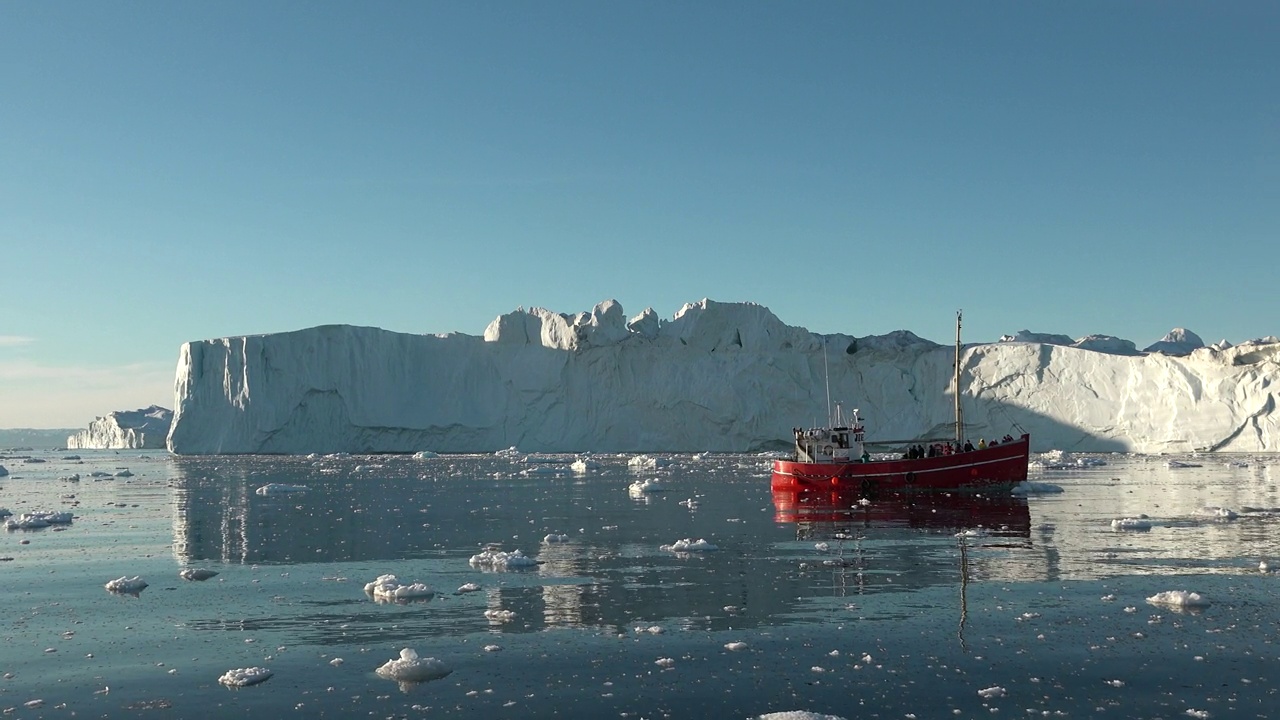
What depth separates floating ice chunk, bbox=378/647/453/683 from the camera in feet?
21.3

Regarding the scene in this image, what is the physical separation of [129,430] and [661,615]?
7765 cm

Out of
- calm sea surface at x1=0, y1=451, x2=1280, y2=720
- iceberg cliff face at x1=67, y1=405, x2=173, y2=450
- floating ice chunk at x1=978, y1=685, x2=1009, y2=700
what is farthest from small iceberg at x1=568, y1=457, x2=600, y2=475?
iceberg cliff face at x1=67, y1=405, x2=173, y2=450

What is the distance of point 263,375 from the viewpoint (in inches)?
1797

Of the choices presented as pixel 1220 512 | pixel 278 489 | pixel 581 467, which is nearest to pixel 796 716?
pixel 1220 512

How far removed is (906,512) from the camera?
57.9 ft

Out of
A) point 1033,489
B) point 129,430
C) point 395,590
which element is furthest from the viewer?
point 129,430

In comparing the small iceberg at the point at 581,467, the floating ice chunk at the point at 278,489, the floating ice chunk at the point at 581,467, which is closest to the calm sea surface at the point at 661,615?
the floating ice chunk at the point at 278,489

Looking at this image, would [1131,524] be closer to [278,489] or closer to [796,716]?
[796,716]

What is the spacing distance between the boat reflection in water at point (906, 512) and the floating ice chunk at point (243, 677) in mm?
8838

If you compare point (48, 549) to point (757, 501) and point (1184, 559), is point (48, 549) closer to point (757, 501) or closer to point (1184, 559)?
point (757, 501)

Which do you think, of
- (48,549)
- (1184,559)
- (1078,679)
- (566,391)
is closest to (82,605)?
(48,549)

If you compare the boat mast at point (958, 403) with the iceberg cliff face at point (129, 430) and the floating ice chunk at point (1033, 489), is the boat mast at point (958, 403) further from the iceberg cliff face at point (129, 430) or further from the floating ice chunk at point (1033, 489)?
the iceberg cliff face at point (129, 430)

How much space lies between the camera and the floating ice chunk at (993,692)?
5992 mm

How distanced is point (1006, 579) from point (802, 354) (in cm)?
3792
